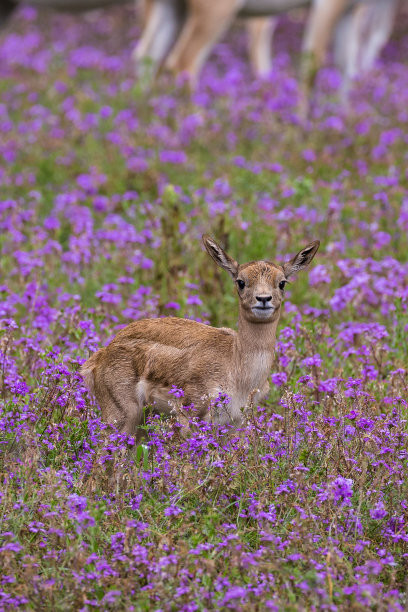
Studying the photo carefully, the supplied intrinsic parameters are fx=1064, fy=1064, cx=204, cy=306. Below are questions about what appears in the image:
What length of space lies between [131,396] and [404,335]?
6.62ft

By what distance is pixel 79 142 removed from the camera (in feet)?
36.8

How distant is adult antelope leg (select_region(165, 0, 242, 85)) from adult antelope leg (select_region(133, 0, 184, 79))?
3.05ft

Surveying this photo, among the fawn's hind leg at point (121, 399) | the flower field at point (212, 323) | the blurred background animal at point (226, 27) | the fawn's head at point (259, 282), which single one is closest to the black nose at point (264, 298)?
the fawn's head at point (259, 282)

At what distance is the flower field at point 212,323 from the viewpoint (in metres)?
3.77

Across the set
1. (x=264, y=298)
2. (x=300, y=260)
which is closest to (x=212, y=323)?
(x=300, y=260)

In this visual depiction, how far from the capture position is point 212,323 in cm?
680

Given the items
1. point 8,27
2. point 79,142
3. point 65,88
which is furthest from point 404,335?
point 8,27

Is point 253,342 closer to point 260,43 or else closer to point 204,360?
point 204,360

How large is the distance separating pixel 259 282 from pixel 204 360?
451mm

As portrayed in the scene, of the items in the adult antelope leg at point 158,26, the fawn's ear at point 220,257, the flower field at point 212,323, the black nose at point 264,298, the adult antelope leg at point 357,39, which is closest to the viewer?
the flower field at point 212,323

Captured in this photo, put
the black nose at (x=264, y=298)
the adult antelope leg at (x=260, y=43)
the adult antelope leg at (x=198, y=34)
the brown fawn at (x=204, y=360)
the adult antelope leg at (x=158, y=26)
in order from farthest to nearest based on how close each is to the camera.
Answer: the adult antelope leg at (x=260, y=43) → the adult antelope leg at (x=158, y=26) → the adult antelope leg at (x=198, y=34) → the brown fawn at (x=204, y=360) → the black nose at (x=264, y=298)

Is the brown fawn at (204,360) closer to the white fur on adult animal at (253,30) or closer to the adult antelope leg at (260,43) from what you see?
the white fur on adult animal at (253,30)

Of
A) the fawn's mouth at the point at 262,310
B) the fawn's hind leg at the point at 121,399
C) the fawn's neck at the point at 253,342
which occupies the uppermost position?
the fawn's mouth at the point at 262,310

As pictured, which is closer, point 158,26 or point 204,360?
point 204,360
